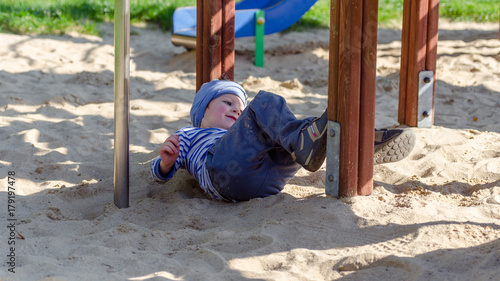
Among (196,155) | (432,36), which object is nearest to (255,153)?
(196,155)

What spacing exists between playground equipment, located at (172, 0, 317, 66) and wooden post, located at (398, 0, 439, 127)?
2.18 metres

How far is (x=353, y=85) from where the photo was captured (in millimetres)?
2279

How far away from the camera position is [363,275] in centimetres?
179

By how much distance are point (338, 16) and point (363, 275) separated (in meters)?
1.03

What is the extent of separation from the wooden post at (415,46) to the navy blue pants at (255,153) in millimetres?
1513

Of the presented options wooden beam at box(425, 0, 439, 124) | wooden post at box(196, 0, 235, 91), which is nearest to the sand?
wooden beam at box(425, 0, 439, 124)

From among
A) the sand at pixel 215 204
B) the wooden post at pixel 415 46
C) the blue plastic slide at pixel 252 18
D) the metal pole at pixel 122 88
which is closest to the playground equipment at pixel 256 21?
the blue plastic slide at pixel 252 18

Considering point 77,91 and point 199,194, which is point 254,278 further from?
point 77,91

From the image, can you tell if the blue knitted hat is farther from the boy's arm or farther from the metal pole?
the metal pole

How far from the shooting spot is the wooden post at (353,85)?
225 cm

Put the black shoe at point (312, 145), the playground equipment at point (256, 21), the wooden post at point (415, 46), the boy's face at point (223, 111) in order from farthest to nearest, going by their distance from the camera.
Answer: the playground equipment at point (256, 21), the wooden post at point (415, 46), the boy's face at point (223, 111), the black shoe at point (312, 145)

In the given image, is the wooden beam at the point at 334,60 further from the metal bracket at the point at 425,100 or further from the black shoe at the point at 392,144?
the metal bracket at the point at 425,100

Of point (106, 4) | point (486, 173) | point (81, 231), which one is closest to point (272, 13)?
point (106, 4)

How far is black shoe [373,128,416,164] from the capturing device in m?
2.54
